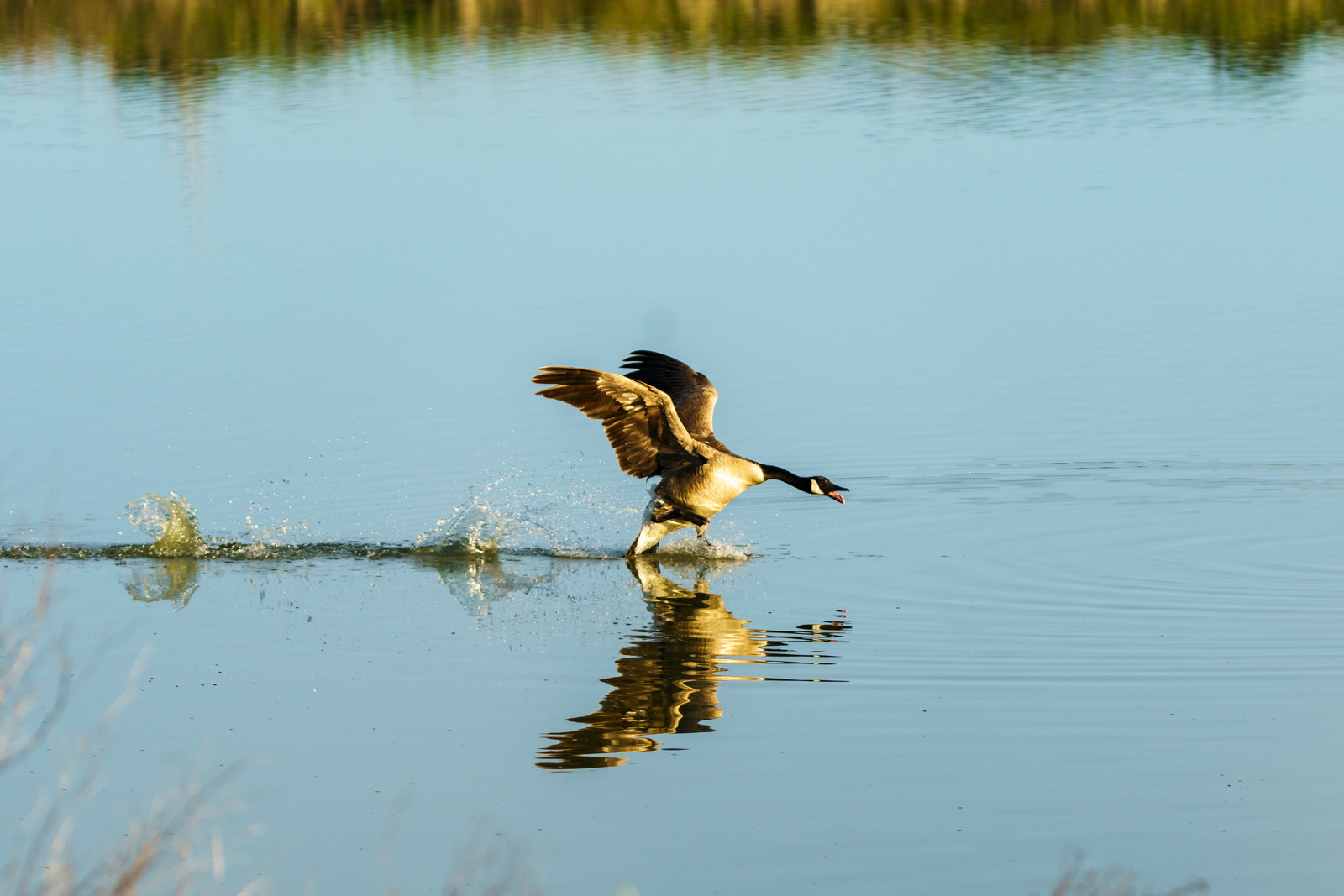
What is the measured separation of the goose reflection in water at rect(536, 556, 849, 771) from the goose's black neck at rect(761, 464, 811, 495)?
0.93 m

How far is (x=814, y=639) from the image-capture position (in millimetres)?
10094

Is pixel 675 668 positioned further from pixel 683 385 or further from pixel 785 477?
pixel 683 385

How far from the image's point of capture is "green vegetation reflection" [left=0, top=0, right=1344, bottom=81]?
37938mm

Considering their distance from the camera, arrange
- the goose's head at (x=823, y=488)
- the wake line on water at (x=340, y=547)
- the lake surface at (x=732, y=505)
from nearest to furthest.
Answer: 1. the lake surface at (x=732, y=505)
2. the goose's head at (x=823, y=488)
3. the wake line on water at (x=340, y=547)

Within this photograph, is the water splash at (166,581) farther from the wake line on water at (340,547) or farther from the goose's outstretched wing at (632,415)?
the goose's outstretched wing at (632,415)

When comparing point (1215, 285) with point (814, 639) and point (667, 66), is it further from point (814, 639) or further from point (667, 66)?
point (667, 66)

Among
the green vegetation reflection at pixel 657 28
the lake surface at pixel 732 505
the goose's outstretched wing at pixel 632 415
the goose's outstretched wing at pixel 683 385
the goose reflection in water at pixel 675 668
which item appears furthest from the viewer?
the green vegetation reflection at pixel 657 28

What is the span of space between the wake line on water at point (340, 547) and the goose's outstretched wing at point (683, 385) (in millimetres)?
864

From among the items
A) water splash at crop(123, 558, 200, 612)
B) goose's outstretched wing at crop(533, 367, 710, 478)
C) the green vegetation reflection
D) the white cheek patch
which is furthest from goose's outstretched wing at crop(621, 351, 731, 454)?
the green vegetation reflection

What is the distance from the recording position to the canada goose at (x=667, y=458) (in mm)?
11766

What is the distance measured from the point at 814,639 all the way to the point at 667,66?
2888 cm

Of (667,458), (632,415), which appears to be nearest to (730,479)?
(667,458)

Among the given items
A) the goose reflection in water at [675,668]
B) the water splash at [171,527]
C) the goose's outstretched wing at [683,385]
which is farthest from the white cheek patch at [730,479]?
the water splash at [171,527]

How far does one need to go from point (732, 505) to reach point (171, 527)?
4.20 meters
